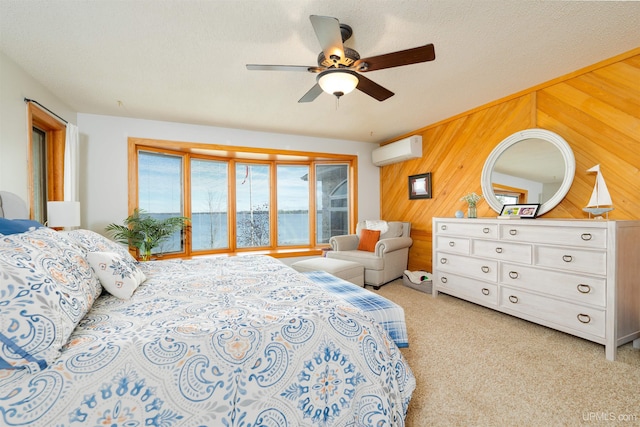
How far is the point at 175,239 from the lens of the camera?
13.4 ft

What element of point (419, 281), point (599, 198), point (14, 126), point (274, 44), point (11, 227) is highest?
point (274, 44)

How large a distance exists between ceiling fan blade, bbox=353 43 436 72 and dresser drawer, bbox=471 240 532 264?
6.29ft

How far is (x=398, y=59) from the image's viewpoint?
169cm

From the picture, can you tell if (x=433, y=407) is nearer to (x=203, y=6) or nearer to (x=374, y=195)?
(x=203, y=6)

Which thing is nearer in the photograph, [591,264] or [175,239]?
[591,264]

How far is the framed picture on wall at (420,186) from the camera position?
13.4 feet

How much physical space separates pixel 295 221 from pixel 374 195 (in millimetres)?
1568

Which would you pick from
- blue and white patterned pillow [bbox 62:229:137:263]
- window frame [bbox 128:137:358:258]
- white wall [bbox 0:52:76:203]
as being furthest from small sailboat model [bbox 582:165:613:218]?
white wall [bbox 0:52:76:203]

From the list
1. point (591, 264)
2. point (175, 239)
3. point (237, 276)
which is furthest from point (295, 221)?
point (591, 264)

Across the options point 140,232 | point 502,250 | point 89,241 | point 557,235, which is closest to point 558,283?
point 557,235

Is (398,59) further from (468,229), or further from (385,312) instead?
(468,229)

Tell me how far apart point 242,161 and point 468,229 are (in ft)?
11.7

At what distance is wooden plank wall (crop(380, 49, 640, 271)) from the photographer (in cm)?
221

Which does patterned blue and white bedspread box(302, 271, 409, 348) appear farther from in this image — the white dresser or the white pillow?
the white dresser
